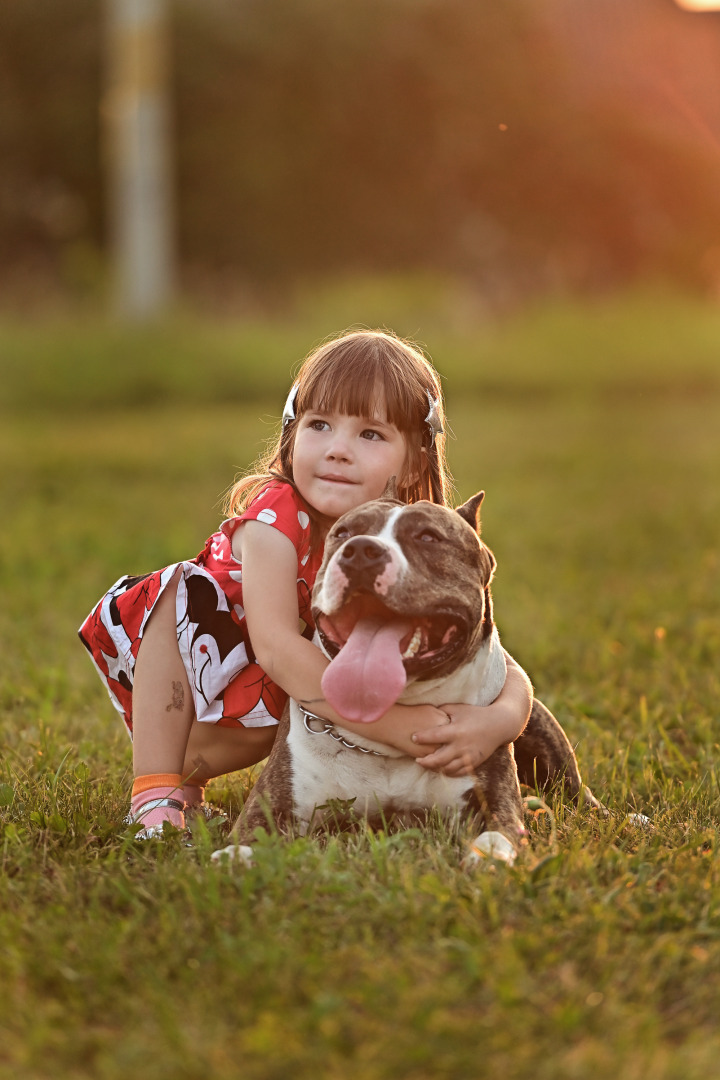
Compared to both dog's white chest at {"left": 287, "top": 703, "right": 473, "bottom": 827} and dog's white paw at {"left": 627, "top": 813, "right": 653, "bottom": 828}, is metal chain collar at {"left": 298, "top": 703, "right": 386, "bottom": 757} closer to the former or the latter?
dog's white chest at {"left": 287, "top": 703, "right": 473, "bottom": 827}

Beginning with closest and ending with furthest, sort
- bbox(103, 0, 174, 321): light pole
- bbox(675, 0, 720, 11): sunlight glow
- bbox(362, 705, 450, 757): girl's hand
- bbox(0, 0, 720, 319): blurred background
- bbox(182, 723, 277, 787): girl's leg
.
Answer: bbox(362, 705, 450, 757): girl's hand
bbox(182, 723, 277, 787): girl's leg
bbox(675, 0, 720, 11): sunlight glow
bbox(103, 0, 174, 321): light pole
bbox(0, 0, 720, 319): blurred background

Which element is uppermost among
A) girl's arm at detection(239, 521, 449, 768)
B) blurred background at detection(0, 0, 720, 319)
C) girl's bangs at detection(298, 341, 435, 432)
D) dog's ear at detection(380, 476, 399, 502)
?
blurred background at detection(0, 0, 720, 319)

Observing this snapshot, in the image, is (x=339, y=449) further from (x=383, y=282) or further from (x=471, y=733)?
(x=383, y=282)

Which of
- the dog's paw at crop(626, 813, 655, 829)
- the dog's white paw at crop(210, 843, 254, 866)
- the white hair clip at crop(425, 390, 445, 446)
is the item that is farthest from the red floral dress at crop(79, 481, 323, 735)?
the dog's paw at crop(626, 813, 655, 829)

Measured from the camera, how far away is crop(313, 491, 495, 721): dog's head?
107 inches

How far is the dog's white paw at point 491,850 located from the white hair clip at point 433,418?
108 centimetres

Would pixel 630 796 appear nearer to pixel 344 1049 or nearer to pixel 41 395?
pixel 344 1049

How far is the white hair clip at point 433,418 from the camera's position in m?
3.33

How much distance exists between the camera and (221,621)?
3.34 m

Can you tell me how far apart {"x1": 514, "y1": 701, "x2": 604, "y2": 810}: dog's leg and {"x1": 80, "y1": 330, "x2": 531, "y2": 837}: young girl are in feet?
0.69

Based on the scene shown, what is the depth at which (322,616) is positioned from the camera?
2885 mm

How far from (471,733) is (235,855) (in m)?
0.62

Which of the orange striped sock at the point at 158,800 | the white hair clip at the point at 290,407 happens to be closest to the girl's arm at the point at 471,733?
the orange striped sock at the point at 158,800

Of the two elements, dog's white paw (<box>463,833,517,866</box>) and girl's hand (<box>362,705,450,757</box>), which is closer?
dog's white paw (<box>463,833,517,866</box>)
